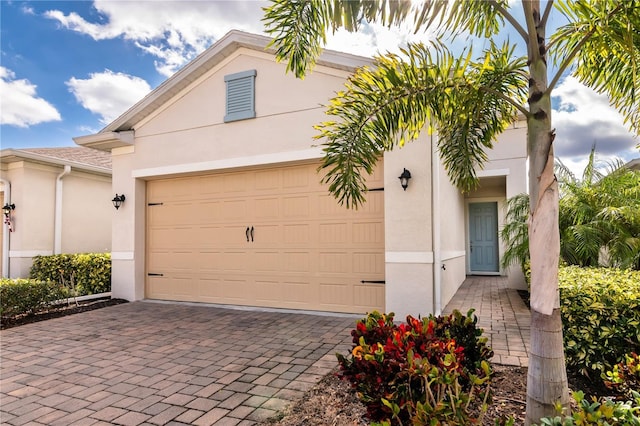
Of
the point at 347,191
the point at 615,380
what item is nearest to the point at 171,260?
the point at 347,191

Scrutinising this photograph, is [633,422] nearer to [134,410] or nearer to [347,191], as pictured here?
[347,191]

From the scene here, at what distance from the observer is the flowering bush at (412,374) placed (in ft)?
6.67

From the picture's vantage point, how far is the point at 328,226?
6188mm

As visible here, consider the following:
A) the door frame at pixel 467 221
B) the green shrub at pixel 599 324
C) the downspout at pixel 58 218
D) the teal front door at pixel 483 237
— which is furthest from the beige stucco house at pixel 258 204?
the teal front door at pixel 483 237

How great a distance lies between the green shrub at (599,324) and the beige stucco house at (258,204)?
7.70 feet

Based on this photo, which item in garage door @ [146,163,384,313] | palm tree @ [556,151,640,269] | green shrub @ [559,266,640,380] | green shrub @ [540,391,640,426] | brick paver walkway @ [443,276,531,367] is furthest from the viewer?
garage door @ [146,163,384,313]

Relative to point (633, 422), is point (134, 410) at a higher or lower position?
lower

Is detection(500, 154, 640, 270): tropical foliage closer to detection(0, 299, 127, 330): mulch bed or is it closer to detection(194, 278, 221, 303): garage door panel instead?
detection(194, 278, 221, 303): garage door panel

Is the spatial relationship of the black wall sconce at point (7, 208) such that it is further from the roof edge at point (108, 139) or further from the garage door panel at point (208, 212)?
the garage door panel at point (208, 212)

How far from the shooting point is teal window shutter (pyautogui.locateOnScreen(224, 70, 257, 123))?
662cm

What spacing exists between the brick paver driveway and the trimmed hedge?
2.47 metres

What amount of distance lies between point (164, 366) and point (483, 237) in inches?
435

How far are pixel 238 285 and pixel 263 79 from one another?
12.3 feet

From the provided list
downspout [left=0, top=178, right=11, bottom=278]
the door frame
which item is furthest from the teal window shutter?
the door frame
